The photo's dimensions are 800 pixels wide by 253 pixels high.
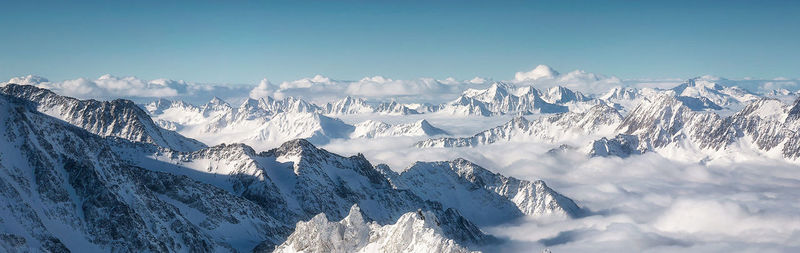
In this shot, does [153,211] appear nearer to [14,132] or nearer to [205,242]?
[205,242]

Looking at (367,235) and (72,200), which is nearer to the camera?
(367,235)

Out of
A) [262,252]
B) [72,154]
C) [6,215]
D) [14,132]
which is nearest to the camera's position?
[6,215]

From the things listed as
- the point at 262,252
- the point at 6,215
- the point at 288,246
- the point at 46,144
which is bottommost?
the point at 262,252

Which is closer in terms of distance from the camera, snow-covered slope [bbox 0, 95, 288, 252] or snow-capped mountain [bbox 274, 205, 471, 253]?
snow-capped mountain [bbox 274, 205, 471, 253]

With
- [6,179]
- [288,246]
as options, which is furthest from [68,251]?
[288,246]

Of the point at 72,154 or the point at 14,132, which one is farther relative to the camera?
the point at 72,154

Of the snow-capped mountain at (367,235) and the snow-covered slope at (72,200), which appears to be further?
the snow-covered slope at (72,200)

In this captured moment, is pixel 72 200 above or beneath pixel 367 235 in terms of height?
above

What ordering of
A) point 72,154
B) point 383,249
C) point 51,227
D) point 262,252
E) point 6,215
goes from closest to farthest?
point 383,249
point 6,215
point 51,227
point 72,154
point 262,252
